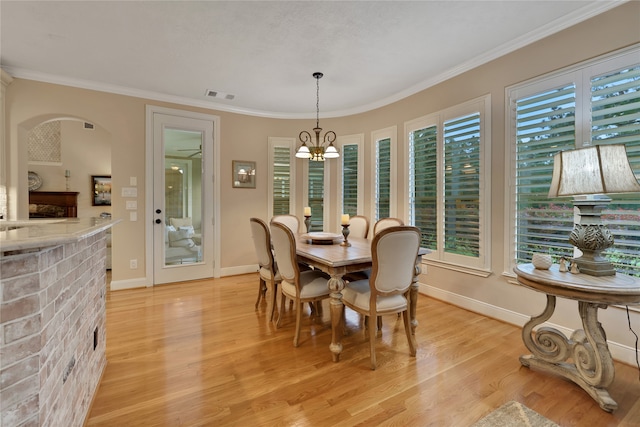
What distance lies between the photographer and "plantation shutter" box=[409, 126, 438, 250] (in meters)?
3.49

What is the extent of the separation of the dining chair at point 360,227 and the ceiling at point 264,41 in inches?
69.4

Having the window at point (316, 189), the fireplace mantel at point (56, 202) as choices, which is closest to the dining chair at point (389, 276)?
the window at point (316, 189)

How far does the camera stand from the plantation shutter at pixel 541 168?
2359 millimetres

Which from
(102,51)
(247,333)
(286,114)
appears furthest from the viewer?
(286,114)

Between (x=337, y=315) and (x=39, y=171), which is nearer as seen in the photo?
(x=337, y=315)

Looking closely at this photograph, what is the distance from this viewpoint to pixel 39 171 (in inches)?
249

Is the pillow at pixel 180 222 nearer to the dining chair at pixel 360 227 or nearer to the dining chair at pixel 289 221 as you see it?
the dining chair at pixel 289 221

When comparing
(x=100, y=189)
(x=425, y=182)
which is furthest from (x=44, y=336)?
(x=100, y=189)

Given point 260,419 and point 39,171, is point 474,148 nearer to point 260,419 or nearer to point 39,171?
point 260,419

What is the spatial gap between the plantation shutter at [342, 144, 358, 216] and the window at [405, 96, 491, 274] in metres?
1.02

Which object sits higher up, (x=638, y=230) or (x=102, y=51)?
(x=102, y=51)

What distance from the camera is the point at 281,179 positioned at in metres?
4.90

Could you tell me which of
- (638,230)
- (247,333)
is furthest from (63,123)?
(638,230)

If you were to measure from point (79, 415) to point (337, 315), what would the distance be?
156 cm
